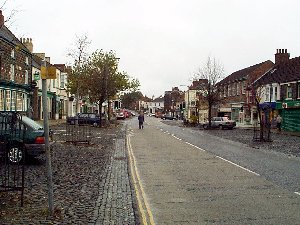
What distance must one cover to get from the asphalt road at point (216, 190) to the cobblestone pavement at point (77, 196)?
46cm

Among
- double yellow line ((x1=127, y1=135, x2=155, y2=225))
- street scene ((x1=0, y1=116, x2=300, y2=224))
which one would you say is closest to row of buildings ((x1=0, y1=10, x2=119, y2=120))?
street scene ((x1=0, y1=116, x2=300, y2=224))

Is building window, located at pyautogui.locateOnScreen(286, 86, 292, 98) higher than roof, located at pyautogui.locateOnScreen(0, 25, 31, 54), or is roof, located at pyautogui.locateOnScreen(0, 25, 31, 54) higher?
roof, located at pyautogui.locateOnScreen(0, 25, 31, 54)

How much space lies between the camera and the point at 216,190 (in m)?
9.99

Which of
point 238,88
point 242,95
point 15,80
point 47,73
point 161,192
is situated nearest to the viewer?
point 47,73

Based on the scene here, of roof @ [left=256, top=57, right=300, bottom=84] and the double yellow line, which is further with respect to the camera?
roof @ [left=256, top=57, right=300, bottom=84]

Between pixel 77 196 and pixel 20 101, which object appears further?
pixel 20 101

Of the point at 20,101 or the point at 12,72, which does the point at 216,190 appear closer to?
the point at 12,72

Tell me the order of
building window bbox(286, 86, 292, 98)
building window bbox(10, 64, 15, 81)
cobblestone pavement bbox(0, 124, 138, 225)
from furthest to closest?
building window bbox(286, 86, 292, 98) → building window bbox(10, 64, 15, 81) → cobblestone pavement bbox(0, 124, 138, 225)

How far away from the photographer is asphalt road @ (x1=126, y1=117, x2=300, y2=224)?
295 inches

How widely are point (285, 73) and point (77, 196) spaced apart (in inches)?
1639

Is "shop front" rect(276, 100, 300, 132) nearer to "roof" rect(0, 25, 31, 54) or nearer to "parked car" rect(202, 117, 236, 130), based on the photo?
"parked car" rect(202, 117, 236, 130)

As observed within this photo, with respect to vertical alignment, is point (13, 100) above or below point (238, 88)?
below

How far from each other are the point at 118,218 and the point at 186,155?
438 inches

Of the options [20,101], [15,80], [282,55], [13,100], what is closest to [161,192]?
[13,100]
